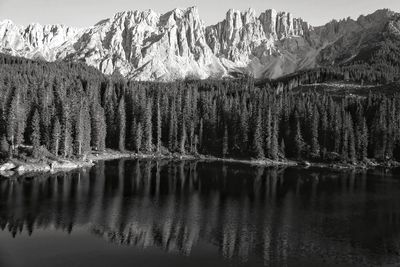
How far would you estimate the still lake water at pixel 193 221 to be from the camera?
57.7 m

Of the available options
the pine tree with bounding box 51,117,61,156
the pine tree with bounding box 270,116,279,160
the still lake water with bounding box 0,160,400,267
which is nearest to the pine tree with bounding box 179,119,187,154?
the pine tree with bounding box 270,116,279,160

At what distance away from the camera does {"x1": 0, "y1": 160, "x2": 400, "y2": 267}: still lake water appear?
57.7 metres

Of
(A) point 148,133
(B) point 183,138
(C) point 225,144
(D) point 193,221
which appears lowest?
(D) point 193,221

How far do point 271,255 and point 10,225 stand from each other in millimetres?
39831

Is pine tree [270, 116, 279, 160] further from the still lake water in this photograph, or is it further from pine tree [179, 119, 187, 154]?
the still lake water

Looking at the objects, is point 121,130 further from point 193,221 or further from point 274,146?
point 193,221

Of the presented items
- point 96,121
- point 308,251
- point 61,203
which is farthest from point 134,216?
point 96,121

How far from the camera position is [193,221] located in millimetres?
75125

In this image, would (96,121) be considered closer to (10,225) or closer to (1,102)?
(1,102)

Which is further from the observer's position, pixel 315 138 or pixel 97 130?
pixel 315 138

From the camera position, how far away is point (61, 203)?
8306cm

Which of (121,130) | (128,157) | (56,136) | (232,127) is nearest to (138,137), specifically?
(121,130)

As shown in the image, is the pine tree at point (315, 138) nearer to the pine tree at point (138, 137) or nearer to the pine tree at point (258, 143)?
the pine tree at point (258, 143)

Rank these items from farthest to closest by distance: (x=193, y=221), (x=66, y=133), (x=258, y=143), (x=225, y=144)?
(x=225, y=144) → (x=258, y=143) → (x=66, y=133) → (x=193, y=221)
